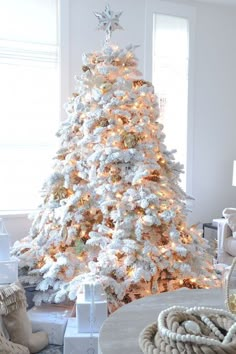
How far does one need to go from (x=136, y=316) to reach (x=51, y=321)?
71.1 inches

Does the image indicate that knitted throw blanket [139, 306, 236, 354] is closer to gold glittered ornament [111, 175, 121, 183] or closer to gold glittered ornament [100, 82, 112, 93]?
gold glittered ornament [111, 175, 121, 183]

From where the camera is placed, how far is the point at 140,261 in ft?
8.80

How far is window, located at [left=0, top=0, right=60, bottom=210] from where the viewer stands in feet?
14.0

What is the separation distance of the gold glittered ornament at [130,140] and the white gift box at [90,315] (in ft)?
3.98

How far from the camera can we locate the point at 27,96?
4402 millimetres

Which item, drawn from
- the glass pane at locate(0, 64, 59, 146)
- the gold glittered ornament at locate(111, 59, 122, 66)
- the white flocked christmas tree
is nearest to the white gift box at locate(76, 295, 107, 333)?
the white flocked christmas tree

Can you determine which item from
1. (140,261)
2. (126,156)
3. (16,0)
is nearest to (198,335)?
(140,261)

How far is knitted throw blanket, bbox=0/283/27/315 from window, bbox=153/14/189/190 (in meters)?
3.31

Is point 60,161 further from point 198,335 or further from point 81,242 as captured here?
point 198,335

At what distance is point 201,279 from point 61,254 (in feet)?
3.41

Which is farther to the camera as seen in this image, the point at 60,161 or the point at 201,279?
the point at 60,161

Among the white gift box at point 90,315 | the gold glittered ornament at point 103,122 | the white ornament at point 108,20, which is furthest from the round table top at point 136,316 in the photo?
the white ornament at point 108,20

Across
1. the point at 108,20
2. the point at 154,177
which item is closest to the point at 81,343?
the point at 154,177

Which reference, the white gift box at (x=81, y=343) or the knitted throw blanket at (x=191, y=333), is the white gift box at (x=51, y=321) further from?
the knitted throw blanket at (x=191, y=333)
